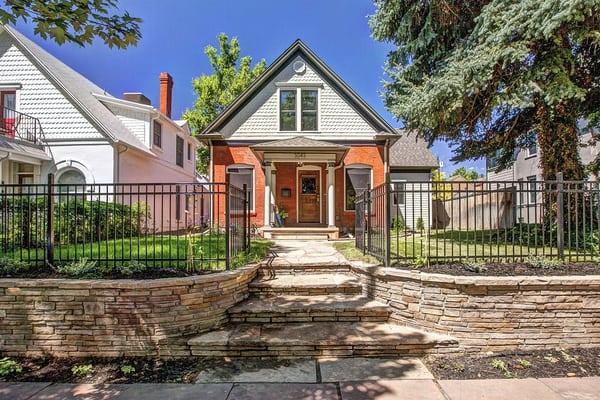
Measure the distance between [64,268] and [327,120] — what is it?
10503mm

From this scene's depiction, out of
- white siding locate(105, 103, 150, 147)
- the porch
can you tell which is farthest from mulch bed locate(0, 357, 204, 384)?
white siding locate(105, 103, 150, 147)

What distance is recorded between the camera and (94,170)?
12180 mm

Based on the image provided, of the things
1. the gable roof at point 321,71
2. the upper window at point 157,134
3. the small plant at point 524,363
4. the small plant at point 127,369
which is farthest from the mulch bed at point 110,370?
the upper window at point 157,134

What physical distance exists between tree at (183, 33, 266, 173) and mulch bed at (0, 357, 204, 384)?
73.1 ft

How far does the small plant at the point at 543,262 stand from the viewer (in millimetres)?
4820

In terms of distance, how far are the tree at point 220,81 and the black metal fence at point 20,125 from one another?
12967 mm

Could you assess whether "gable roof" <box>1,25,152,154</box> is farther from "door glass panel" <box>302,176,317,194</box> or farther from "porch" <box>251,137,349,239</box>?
"door glass panel" <box>302,176,317,194</box>

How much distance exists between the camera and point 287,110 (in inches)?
531

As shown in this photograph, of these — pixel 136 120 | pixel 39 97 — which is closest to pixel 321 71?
pixel 136 120

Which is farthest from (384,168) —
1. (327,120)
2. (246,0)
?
(246,0)

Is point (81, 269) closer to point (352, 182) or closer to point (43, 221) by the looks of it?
point (43, 221)

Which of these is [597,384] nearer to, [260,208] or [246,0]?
[260,208]

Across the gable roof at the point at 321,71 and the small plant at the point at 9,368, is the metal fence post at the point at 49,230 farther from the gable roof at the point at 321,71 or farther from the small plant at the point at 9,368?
the gable roof at the point at 321,71

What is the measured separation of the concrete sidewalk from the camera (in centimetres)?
325
